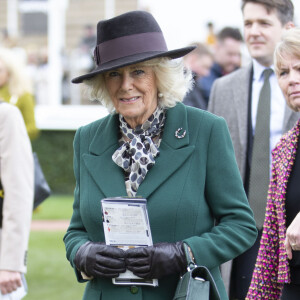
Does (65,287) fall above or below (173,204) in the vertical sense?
below

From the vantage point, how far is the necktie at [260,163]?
4762 mm

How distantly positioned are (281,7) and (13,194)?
2.14 meters

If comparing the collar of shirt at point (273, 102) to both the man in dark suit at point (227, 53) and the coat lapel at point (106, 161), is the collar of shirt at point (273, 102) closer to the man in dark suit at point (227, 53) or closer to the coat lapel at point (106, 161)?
the coat lapel at point (106, 161)

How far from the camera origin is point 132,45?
137 inches

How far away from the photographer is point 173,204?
3326mm

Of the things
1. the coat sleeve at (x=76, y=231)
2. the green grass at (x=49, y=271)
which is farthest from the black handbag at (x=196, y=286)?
the green grass at (x=49, y=271)

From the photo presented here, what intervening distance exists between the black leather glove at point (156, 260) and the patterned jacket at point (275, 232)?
79 centimetres

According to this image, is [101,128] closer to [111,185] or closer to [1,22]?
[111,185]

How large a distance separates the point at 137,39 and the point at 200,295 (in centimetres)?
A: 117

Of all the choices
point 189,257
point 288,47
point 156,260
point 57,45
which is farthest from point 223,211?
point 57,45

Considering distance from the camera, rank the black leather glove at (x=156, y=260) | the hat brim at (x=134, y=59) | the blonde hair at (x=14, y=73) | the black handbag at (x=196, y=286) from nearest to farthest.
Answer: the black handbag at (x=196, y=286)
the black leather glove at (x=156, y=260)
the hat brim at (x=134, y=59)
the blonde hair at (x=14, y=73)

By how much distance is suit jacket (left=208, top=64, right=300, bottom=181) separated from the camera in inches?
194

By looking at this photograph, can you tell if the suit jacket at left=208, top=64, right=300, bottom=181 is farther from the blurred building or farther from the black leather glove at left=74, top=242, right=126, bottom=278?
the blurred building

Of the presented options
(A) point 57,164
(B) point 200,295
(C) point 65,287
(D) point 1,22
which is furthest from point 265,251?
(D) point 1,22
